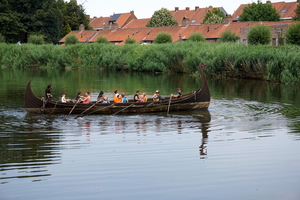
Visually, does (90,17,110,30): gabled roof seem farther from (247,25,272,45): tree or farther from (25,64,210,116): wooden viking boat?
(25,64,210,116): wooden viking boat

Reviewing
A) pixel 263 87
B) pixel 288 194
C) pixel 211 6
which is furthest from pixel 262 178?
pixel 211 6

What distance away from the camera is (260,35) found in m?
46.2

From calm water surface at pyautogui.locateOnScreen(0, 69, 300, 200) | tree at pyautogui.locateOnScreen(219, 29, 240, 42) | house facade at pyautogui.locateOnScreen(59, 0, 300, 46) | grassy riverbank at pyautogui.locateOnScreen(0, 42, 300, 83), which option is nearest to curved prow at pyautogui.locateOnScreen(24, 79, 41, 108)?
calm water surface at pyautogui.locateOnScreen(0, 69, 300, 200)

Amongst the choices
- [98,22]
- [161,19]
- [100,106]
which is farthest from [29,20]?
[100,106]

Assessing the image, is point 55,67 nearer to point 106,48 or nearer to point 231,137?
point 106,48

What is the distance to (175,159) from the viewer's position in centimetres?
1247

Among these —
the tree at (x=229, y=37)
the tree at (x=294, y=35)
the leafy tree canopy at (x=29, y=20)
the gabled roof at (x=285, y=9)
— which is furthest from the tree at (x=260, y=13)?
the tree at (x=294, y=35)

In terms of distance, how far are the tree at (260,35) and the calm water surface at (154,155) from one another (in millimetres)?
23848

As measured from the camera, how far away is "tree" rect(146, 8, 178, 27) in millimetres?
83688

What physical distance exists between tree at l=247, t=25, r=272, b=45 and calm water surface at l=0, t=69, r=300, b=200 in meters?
23.8

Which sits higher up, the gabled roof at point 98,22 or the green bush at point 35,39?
the gabled roof at point 98,22

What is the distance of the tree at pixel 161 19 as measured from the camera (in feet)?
275

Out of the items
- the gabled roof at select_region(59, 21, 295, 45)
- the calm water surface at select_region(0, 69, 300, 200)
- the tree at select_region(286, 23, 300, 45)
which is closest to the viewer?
the calm water surface at select_region(0, 69, 300, 200)

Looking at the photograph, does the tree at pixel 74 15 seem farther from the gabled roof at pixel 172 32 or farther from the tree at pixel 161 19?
the tree at pixel 161 19
